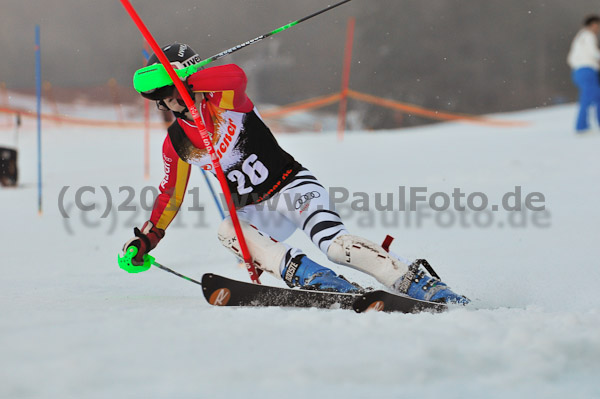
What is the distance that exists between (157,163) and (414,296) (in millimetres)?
9024

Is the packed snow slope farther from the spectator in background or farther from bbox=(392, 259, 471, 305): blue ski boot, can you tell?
the spectator in background

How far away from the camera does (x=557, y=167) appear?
7711mm

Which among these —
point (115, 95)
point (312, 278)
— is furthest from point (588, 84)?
point (115, 95)

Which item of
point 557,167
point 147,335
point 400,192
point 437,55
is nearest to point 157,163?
point 400,192

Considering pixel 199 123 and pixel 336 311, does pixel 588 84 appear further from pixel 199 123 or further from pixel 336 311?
pixel 336 311

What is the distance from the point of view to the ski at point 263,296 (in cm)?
252

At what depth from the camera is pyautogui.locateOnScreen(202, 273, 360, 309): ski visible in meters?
2.52

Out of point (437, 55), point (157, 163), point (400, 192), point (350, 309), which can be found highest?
point (437, 55)

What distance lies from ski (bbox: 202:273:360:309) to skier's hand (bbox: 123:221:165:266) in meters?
0.46

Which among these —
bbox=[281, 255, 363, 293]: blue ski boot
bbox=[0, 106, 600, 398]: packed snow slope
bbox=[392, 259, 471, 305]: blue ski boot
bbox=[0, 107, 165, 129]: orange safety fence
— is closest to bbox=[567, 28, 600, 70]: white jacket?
bbox=[0, 106, 600, 398]: packed snow slope

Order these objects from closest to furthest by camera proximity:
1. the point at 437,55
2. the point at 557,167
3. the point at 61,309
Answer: the point at 61,309 < the point at 557,167 < the point at 437,55

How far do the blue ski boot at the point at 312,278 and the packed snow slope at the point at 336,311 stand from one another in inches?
11.1

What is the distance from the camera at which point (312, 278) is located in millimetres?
2617

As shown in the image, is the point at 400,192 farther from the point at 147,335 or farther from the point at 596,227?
the point at 147,335
